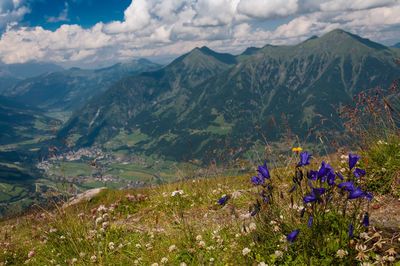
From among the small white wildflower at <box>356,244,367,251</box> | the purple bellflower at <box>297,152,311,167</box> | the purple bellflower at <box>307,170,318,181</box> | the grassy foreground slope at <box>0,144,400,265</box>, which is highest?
the purple bellflower at <box>297,152,311,167</box>

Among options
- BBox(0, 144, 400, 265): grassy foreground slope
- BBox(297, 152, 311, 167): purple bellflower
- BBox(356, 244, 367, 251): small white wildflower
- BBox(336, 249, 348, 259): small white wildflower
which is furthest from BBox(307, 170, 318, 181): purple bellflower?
BBox(356, 244, 367, 251): small white wildflower

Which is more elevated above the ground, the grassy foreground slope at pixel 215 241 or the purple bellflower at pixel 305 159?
the purple bellflower at pixel 305 159

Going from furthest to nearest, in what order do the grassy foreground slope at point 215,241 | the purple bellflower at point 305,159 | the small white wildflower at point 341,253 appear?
the grassy foreground slope at point 215,241 < the small white wildflower at point 341,253 < the purple bellflower at point 305,159

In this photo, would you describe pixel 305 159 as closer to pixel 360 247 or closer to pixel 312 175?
pixel 312 175

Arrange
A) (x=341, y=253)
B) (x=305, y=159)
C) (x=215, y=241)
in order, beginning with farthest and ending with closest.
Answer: (x=215, y=241) < (x=341, y=253) < (x=305, y=159)

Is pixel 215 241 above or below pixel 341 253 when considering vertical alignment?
below

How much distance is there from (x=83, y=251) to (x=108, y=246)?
59 centimetres

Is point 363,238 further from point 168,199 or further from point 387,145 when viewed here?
point 168,199

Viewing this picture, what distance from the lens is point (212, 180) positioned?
36.0ft

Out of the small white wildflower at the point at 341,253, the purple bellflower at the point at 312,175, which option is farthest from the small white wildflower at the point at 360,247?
the purple bellflower at the point at 312,175

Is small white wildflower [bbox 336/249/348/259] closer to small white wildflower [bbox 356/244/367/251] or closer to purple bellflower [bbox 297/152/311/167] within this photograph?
small white wildflower [bbox 356/244/367/251]

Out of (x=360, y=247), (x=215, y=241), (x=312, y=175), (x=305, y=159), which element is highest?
(x=305, y=159)

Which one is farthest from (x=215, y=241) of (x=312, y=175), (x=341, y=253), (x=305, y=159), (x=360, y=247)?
(x=305, y=159)

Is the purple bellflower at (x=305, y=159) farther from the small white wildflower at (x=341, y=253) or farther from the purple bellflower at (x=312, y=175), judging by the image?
the small white wildflower at (x=341, y=253)
